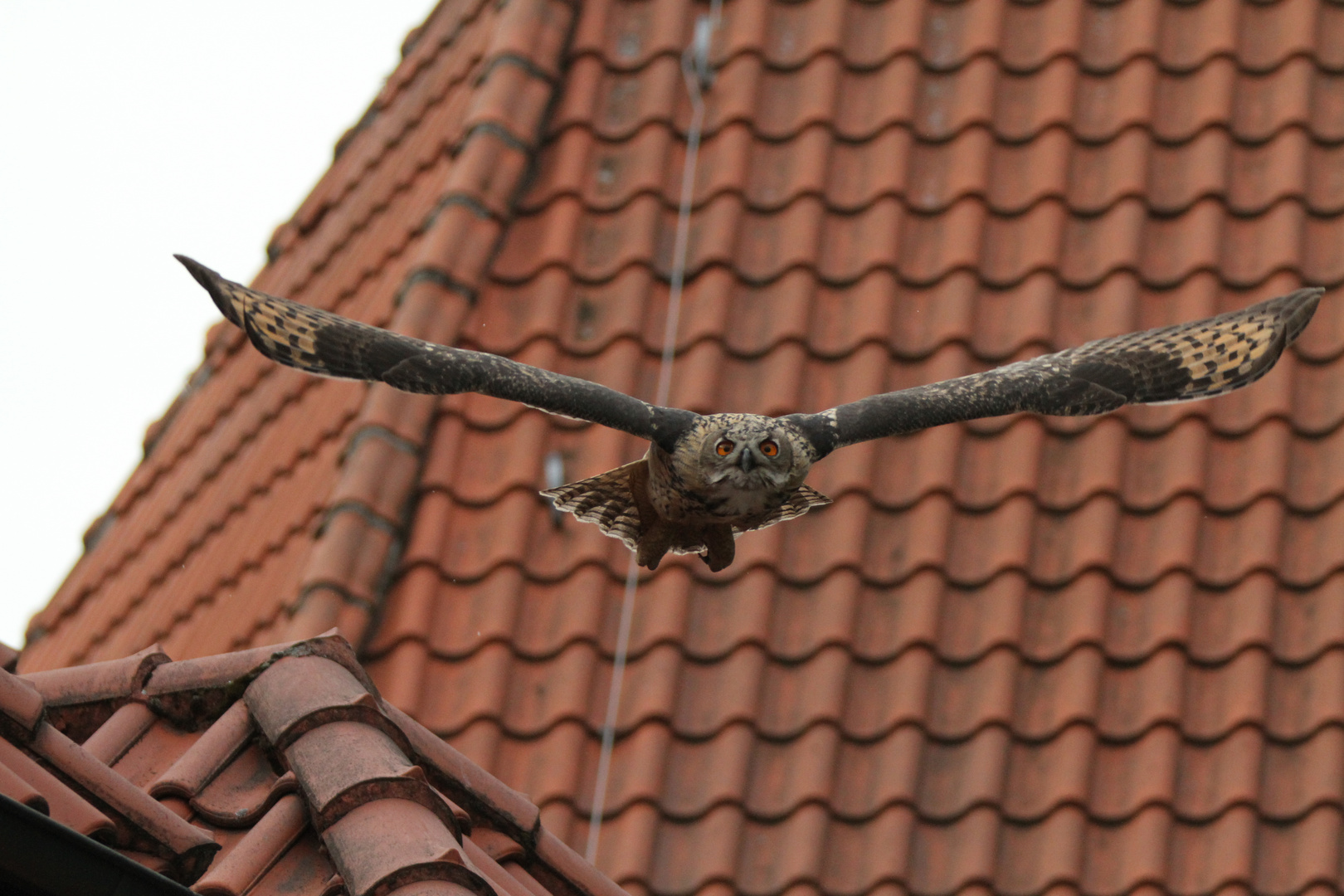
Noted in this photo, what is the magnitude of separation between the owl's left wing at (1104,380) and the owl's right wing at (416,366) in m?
0.40

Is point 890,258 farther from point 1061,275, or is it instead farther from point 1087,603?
point 1087,603

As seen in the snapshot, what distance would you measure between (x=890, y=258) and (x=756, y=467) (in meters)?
2.16

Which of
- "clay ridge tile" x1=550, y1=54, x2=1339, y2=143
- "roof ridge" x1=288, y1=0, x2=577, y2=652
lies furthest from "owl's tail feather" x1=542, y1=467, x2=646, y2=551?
"clay ridge tile" x1=550, y1=54, x2=1339, y2=143

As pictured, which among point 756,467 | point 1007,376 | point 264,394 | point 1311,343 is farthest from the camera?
point 264,394

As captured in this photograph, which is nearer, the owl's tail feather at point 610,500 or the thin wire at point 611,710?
the owl's tail feather at point 610,500

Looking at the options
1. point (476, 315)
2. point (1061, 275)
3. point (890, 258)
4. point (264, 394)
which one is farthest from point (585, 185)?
point (264, 394)

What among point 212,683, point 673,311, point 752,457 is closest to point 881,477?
point 673,311

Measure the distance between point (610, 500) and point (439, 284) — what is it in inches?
65.3

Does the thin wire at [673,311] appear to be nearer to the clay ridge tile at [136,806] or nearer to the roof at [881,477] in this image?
the roof at [881,477]

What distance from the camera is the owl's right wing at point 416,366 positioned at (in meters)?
4.45

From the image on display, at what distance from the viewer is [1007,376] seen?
4.82 meters

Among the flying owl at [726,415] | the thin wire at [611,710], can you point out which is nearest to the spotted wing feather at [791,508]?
the flying owl at [726,415]

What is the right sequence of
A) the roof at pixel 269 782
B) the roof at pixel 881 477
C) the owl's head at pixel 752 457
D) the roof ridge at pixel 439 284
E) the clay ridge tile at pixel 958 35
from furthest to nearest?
the clay ridge tile at pixel 958 35
the roof ridge at pixel 439 284
the roof at pixel 881 477
the owl's head at pixel 752 457
the roof at pixel 269 782

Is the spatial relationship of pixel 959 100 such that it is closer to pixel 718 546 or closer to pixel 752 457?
pixel 718 546
